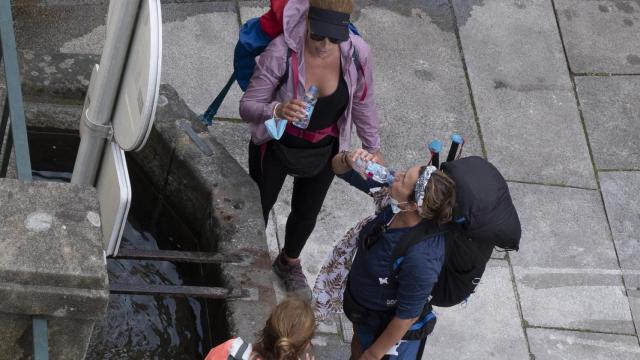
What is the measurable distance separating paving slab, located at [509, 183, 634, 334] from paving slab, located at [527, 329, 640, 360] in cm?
6

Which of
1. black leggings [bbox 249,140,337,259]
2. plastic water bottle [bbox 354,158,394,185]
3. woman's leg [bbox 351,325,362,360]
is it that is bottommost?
woman's leg [bbox 351,325,362,360]

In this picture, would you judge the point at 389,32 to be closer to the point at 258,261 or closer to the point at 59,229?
the point at 258,261

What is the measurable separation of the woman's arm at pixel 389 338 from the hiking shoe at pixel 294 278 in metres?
1.21

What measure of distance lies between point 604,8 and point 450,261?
449 cm

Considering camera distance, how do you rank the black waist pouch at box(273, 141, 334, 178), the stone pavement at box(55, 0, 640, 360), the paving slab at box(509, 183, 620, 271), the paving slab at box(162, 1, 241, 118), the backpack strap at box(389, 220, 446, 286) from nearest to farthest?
1. the backpack strap at box(389, 220, 446, 286)
2. the black waist pouch at box(273, 141, 334, 178)
3. the stone pavement at box(55, 0, 640, 360)
4. the paving slab at box(509, 183, 620, 271)
5. the paving slab at box(162, 1, 241, 118)

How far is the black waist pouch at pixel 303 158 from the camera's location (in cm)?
470

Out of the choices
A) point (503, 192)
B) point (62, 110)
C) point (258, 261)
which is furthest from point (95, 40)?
point (503, 192)

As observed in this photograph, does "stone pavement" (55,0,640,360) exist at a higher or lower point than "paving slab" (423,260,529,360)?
higher

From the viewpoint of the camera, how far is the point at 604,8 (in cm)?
767

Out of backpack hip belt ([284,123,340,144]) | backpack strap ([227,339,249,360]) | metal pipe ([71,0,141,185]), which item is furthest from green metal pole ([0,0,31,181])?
backpack hip belt ([284,123,340,144])

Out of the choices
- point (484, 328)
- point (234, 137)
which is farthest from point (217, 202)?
point (484, 328)

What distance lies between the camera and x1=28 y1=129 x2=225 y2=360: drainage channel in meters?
4.46

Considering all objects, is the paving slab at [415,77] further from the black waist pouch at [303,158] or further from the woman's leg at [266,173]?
the black waist pouch at [303,158]

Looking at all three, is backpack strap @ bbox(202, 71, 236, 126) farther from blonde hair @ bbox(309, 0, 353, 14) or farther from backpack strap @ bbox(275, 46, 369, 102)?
blonde hair @ bbox(309, 0, 353, 14)
